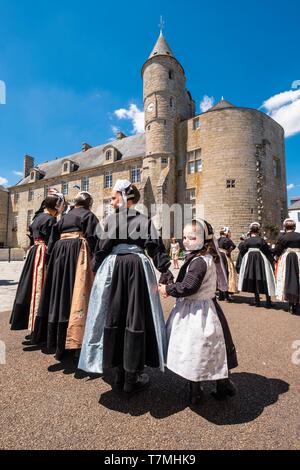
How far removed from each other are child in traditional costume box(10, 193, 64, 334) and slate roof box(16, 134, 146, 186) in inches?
899

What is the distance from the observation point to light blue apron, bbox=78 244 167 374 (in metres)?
2.21

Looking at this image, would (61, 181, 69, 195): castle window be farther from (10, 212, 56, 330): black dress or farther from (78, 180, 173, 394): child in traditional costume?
(78, 180, 173, 394): child in traditional costume

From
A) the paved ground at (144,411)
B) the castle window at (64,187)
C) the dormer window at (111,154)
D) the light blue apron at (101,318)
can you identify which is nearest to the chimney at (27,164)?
the castle window at (64,187)

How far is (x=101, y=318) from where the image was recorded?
2.26 m

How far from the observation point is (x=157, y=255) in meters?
2.44

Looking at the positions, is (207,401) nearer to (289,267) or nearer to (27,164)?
(289,267)

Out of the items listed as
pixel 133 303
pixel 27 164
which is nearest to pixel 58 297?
pixel 133 303

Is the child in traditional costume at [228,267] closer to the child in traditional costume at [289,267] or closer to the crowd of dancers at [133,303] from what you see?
the child in traditional costume at [289,267]

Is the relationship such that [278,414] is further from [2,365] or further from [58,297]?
[2,365]

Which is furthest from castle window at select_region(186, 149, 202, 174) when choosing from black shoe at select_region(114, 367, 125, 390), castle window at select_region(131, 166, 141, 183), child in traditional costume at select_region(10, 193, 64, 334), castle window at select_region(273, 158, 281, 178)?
black shoe at select_region(114, 367, 125, 390)

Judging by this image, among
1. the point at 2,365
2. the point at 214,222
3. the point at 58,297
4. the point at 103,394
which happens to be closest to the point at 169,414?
the point at 103,394

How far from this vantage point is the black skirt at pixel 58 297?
2.79 m

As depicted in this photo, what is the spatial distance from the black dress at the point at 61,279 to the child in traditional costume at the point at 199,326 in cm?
118

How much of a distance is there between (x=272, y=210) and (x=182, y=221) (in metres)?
8.26
